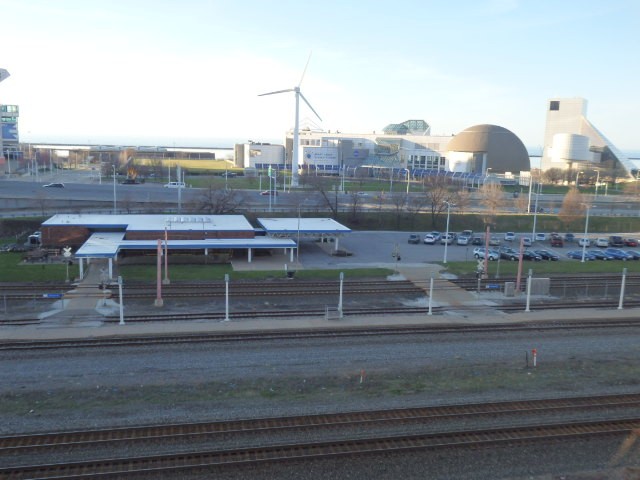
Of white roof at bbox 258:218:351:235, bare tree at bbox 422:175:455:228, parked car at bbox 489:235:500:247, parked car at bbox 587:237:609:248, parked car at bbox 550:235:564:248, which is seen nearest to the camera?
white roof at bbox 258:218:351:235

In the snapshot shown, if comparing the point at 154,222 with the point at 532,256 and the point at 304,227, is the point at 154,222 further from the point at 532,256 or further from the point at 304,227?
the point at 532,256

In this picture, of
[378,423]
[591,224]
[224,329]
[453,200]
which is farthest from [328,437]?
[591,224]

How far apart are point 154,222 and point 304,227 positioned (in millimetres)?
10316

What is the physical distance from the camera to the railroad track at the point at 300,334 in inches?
720

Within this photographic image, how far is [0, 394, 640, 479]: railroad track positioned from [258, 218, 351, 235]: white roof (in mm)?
23670

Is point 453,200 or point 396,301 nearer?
point 396,301

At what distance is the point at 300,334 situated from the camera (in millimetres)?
19969

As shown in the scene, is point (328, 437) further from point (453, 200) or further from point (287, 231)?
point (453, 200)

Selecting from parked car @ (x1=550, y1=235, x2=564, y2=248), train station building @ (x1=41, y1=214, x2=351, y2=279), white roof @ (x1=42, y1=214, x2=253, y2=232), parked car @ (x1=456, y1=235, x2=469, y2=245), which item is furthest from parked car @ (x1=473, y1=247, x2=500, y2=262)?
white roof @ (x1=42, y1=214, x2=253, y2=232)

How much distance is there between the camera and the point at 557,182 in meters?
101

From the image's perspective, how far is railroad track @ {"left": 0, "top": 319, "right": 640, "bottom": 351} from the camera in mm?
18281

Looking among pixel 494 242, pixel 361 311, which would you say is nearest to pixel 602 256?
pixel 494 242

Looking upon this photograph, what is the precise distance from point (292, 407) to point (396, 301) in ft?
43.7

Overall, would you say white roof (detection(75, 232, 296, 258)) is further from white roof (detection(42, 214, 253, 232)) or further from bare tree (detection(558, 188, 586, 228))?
bare tree (detection(558, 188, 586, 228))
